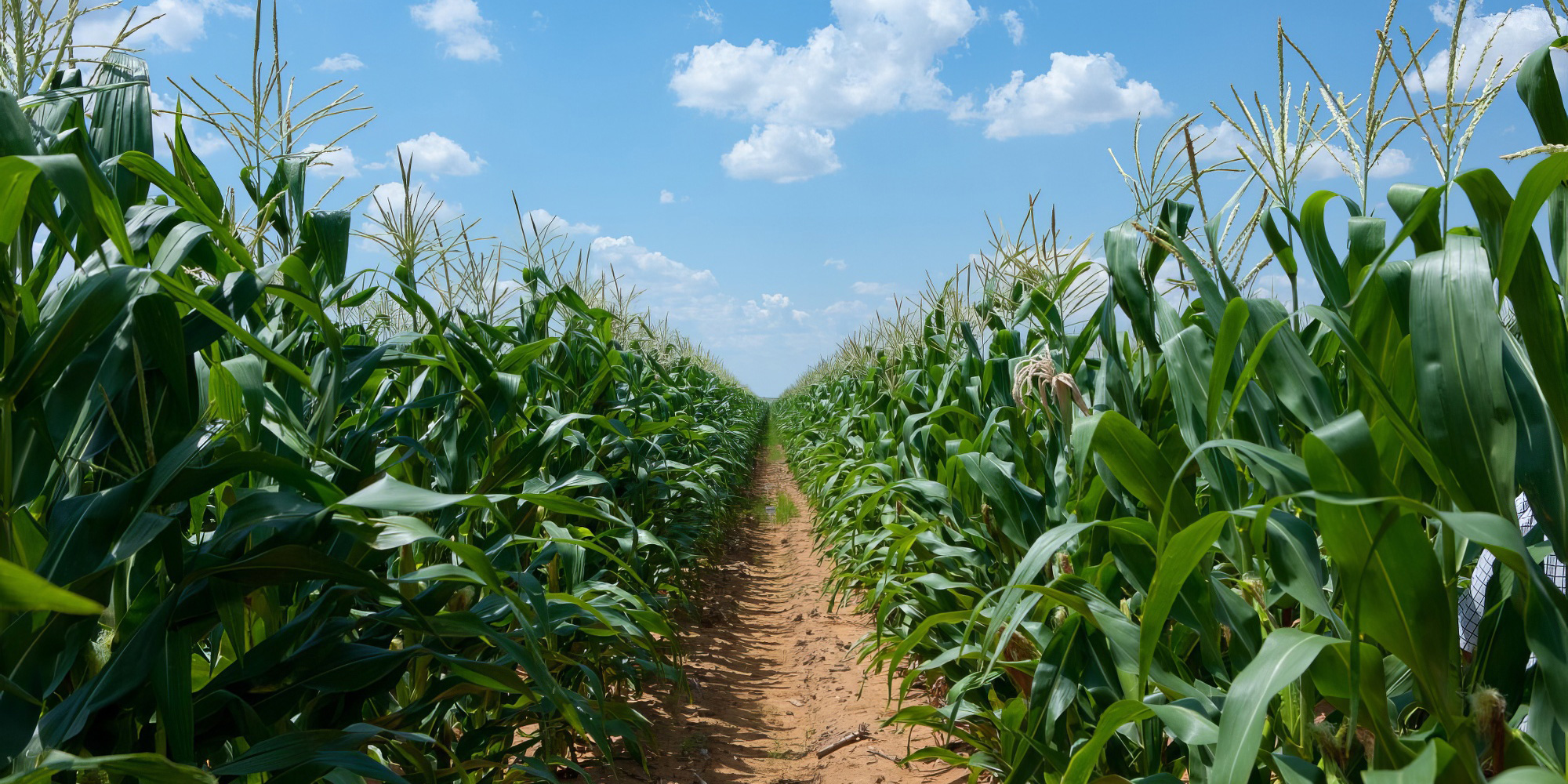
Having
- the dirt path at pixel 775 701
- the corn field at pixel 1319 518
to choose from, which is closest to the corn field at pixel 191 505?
the corn field at pixel 1319 518

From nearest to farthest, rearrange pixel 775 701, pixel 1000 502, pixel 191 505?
1. pixel 191 505
2. pixel 1000 502
3. pixel 775 701

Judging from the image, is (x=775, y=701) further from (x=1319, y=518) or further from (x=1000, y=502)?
(x=1319, y=518)

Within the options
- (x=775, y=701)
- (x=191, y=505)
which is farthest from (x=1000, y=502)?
(x=775, y=701)

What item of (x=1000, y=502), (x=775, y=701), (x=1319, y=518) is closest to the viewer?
(x=1319, y=518)

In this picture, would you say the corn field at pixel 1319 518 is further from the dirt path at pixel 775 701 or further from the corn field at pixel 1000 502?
the dirt path at pixel 775 701

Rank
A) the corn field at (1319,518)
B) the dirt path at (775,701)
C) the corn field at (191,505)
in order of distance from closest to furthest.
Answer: the corn field at (1319,518) → the corn field at (191,505) → the dirt path at (775,701)

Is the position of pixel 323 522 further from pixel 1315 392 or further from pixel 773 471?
pixel 773 471

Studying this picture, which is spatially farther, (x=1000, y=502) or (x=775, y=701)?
(x=775, y=701)

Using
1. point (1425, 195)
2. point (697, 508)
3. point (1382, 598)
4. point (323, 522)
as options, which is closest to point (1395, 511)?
point (1382, 598)

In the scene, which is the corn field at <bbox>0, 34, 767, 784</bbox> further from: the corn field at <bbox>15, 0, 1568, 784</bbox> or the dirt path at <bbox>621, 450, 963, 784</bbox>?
the dirt path at <bbox>621, 450, 963, 784</bbox>

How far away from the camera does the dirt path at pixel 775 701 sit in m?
3.17

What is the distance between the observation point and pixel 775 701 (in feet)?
13.5

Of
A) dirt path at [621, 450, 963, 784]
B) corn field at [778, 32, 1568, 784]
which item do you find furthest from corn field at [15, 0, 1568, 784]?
dirt path at [621, 450, 963, 784]

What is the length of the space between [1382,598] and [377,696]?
69.0 inches
